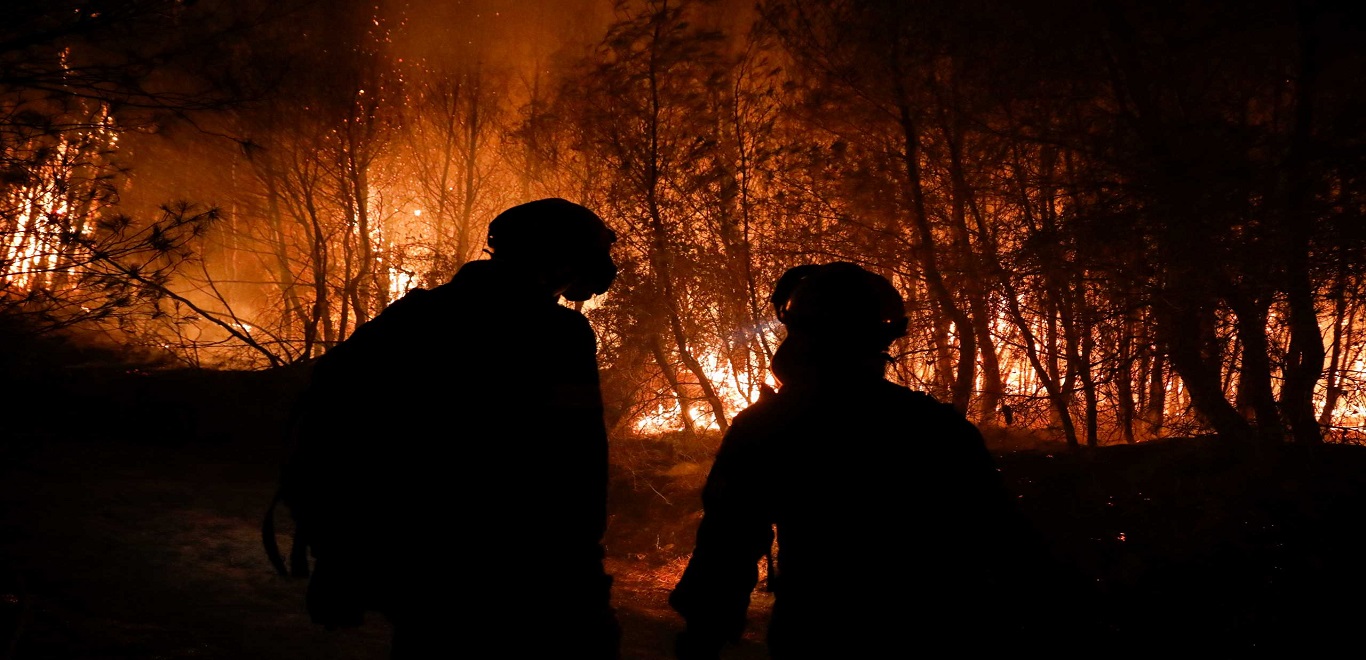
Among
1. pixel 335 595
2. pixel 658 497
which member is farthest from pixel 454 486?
pixel 658 497

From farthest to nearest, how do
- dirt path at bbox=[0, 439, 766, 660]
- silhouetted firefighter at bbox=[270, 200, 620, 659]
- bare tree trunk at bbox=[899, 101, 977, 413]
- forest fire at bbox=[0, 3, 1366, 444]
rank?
bare tree trunk at bbox=[899, 101, 977, 413], forest fire at bbox=[0, 3, 1366, 444], dirt path at bbox=[0, 439, 766, 660], silhouetted firefighter at bbox=[270, 200, 620, 659]

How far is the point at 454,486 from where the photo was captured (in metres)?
1.48

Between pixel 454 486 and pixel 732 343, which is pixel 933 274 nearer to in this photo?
pixel 732 343

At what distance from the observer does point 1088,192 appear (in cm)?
657

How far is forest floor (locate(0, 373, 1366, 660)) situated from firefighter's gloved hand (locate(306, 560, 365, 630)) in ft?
10.1

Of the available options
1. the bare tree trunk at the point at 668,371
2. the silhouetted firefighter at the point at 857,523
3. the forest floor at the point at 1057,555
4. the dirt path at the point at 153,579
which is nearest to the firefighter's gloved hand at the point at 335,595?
the dirt path at the point at 153,579

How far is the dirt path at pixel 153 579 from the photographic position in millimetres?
3896

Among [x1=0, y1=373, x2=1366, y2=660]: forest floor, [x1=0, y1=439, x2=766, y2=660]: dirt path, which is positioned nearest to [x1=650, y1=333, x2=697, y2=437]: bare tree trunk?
[x1=0, y1=439, x2=766, y2=660]: dirt path

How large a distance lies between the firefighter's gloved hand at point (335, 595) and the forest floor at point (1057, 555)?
307cm

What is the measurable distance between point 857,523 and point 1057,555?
4.02 m

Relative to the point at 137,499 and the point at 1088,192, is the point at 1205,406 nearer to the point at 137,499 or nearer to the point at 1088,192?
the point at 1088,192

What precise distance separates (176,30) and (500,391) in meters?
4.40

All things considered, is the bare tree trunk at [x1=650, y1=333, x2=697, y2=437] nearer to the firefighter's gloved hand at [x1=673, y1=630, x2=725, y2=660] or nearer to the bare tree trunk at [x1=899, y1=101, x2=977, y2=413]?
the bare tree trunk at [x1=899, y1=101, x2=977, y2=413]

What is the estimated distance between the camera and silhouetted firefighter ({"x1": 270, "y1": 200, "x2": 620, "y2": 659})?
1.46 metres
